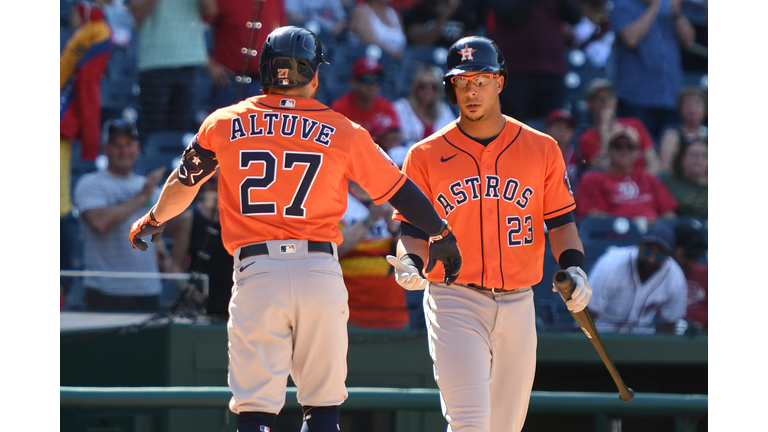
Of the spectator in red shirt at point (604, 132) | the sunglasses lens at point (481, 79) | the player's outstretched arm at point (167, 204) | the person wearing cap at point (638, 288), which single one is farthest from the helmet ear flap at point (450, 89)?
the spectator in red shirt at point (604, 132)

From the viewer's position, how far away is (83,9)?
5.70 meters

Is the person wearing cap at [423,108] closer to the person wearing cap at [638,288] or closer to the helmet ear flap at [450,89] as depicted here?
the person wearing cap at [638,288]

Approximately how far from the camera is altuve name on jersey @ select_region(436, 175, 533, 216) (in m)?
3.20

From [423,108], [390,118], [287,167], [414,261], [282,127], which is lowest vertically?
[414,261]

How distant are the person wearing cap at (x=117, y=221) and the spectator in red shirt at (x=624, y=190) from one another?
2622 mm

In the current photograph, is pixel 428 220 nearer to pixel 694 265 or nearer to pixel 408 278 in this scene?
pixel 408 278

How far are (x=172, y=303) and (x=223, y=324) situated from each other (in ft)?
1.00

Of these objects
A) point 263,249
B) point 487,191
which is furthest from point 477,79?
point 263,249

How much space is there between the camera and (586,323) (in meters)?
3.32

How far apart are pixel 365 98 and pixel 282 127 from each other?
124 inches

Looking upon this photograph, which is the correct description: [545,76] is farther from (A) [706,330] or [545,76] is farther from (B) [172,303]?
(B) [172,303]

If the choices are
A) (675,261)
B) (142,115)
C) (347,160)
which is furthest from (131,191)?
(675,261)

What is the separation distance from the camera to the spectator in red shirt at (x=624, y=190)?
5.62 m

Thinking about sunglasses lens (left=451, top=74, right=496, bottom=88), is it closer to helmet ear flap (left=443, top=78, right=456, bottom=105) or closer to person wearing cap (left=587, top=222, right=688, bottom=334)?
helmet ear flap (left=443, top=78, right=456, bottom=105)
